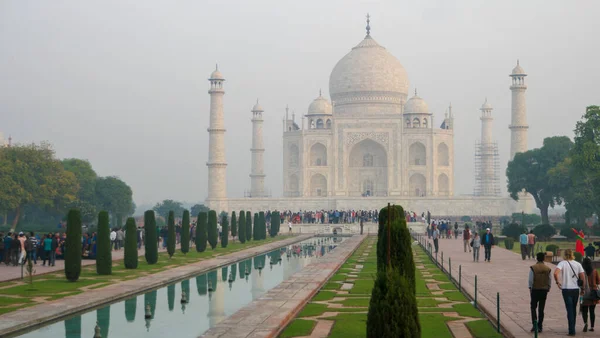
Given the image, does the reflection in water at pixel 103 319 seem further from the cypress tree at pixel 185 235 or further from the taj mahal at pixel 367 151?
the taj mahal at pixel 367 151

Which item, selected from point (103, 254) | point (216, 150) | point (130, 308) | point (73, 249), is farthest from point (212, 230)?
point (216, 150)

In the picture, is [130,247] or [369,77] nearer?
[130,247]

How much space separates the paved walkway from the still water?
11.6 feet

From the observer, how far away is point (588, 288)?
9531mm

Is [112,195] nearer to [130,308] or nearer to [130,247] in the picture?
[130,247]

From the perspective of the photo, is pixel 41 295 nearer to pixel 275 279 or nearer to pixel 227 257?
pixel 275 279

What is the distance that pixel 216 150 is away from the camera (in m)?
46.7

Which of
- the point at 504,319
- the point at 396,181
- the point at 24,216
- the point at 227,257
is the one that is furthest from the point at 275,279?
the point at 396,181

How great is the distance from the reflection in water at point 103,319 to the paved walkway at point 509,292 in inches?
182

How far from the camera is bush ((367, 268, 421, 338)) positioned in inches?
269

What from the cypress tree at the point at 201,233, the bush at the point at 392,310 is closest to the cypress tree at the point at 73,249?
the cypress tree at the point at 201,233

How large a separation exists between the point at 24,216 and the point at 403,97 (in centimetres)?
2350

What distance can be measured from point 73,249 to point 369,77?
38508mm

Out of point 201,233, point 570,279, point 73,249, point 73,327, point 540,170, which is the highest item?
point 540,170
